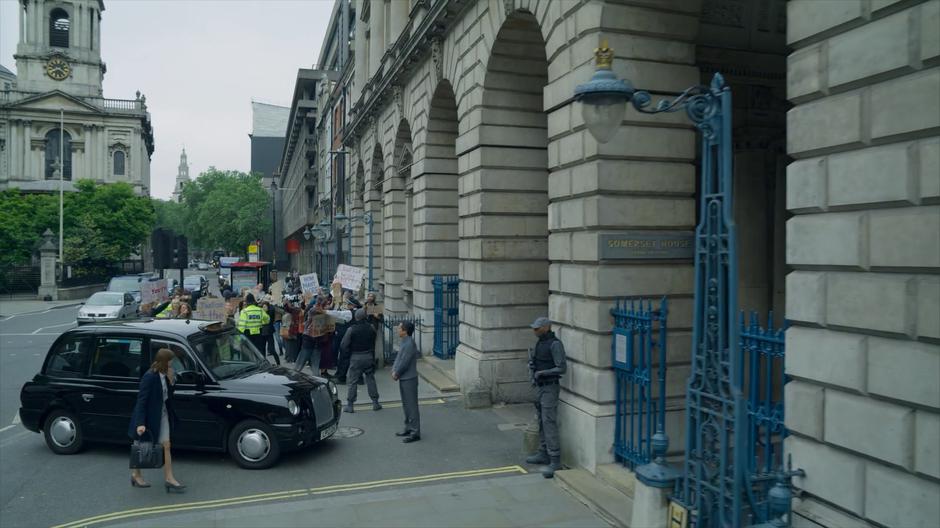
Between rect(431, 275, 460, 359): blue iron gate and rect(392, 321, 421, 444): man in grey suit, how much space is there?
636cm

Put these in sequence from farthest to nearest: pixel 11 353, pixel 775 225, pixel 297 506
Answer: pixel 11 353, pixel 775 225, pixel 297 506

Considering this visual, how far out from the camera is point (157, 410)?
8.11m

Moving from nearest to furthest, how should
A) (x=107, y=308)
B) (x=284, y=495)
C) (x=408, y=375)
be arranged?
(x=284, y=495), (x=408, y=375), (x=107, y=308)

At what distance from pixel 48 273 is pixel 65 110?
42361 millimetres

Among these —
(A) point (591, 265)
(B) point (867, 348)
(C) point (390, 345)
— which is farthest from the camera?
(C) point (390, 345)

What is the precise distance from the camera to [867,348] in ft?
15.2

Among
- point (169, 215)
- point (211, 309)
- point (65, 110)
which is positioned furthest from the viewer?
point (169, 215)

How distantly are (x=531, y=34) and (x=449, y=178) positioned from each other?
5681 millimetres

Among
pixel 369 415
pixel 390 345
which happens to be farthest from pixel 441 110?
pixel 369 415

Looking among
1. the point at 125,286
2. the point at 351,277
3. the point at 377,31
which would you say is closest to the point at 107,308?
the point at 125,286

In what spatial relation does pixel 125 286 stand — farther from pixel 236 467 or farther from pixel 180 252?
pixel 236 467

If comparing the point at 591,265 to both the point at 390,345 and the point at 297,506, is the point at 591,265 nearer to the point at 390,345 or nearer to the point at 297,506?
the point at 297,506

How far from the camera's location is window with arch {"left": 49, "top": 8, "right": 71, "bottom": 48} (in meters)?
85.9

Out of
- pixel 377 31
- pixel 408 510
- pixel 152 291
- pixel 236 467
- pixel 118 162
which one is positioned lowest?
pixel 236 467
